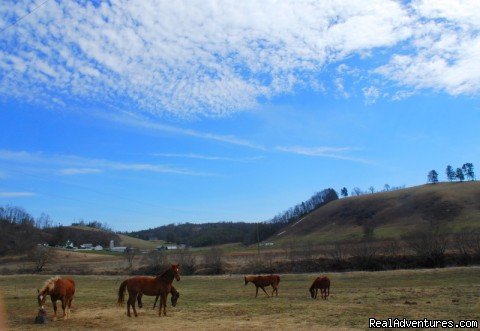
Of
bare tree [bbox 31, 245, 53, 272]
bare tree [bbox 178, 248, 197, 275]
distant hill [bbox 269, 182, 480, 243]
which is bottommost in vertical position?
bare tree [bbox 178, 248, 197, 275]

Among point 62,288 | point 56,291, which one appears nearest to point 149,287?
point 62,288

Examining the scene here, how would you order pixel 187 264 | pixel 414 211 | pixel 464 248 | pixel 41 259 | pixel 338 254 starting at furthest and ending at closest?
pixel 414 211 < pixel 41 259 < pixel 187 264 < pixel 338 254 < pixel 464 248

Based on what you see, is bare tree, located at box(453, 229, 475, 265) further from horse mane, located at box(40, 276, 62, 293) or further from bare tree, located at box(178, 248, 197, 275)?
horse mane, located at box(40, 276, 62, 293)

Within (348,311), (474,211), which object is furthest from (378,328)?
(474,211)

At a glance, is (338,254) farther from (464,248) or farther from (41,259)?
(41,259)

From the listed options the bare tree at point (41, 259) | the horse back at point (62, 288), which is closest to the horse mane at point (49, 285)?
the horse back at point (62, 288)

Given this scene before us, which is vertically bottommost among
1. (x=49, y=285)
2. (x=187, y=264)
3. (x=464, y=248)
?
(x=187, y=264)

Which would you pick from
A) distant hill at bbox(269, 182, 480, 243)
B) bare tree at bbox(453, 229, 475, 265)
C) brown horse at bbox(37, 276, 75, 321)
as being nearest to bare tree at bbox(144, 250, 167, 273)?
bare tree at bbox(453, 229, 475, 265)

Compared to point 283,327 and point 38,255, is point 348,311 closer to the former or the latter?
point 283,327

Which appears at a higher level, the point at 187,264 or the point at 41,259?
the point at 41,259

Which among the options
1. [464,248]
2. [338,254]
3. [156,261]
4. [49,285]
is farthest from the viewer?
[156,261]

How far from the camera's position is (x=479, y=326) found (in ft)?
46.9

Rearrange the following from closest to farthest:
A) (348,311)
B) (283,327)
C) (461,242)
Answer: (283,327) → (348,311) → (461,242)

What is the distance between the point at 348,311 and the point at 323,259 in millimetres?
51858
